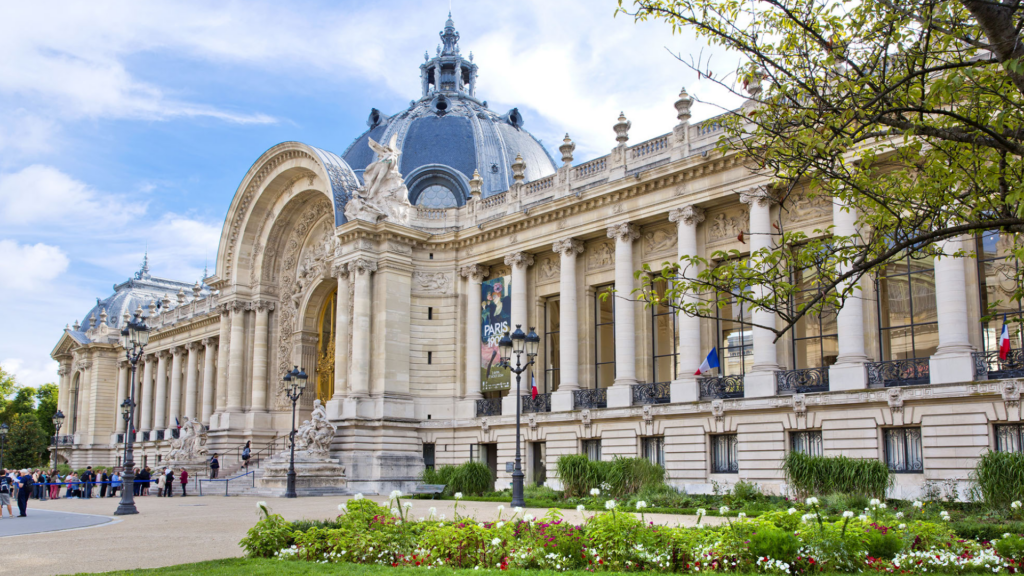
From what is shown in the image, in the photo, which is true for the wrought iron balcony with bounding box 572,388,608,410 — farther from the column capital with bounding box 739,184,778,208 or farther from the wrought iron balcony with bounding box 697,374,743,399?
the column capital with bounding box 739,184,778,208

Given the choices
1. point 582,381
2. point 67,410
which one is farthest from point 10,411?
point 582,381

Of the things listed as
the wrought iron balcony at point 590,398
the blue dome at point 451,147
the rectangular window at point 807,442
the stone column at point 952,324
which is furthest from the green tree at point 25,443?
the stone column at point 952,324

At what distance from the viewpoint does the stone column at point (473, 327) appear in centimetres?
3338

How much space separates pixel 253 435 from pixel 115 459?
26685mm

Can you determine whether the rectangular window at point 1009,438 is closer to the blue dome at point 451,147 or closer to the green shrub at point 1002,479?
the green shrub at point 1002,479

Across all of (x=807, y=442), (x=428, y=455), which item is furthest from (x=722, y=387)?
(x=428, y=455)

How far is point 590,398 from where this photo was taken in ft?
95.9

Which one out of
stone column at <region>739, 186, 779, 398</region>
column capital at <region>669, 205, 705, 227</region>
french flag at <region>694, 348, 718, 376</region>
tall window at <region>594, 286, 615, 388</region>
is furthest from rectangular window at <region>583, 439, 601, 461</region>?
column capital at <region>669, 205, 705, 227</region>

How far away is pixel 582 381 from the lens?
30391 millimetres

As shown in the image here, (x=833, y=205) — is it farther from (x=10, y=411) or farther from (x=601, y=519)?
(x=10, y=411)

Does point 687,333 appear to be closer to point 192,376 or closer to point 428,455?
point 428,455

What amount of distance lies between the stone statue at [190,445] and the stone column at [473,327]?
14.7 metres

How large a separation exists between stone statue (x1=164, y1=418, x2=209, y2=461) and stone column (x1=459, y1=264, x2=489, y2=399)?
48.4ft

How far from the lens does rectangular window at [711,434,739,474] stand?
81.6 ft
